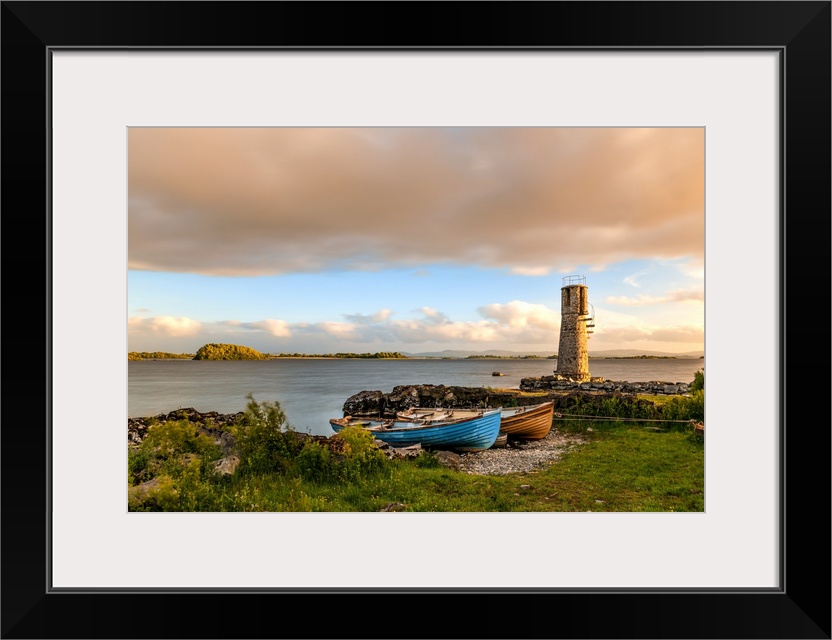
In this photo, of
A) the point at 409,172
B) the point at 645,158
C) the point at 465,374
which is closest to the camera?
the point at 645,158

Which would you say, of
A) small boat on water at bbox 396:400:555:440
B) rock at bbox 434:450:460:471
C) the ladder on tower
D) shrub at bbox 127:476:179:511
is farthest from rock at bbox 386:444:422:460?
the ladder on tower

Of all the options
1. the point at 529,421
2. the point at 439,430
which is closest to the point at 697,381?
the point at 529,421

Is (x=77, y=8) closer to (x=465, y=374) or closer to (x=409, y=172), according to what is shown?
(x=409, y=172)

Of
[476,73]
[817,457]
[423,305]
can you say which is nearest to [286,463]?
[423,305]

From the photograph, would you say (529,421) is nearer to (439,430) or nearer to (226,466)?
(439,430)

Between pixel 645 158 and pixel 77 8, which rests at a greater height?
pixel 77 8

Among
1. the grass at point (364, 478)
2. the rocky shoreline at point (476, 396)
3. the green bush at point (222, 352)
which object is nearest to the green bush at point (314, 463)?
the grass at point (364, 478)

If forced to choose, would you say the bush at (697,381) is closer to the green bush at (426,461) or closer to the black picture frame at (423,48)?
the black picture frame at (423,48)

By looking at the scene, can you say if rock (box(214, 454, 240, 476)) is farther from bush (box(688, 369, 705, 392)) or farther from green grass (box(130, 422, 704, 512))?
bush (box(688, 369, 705, 392))
